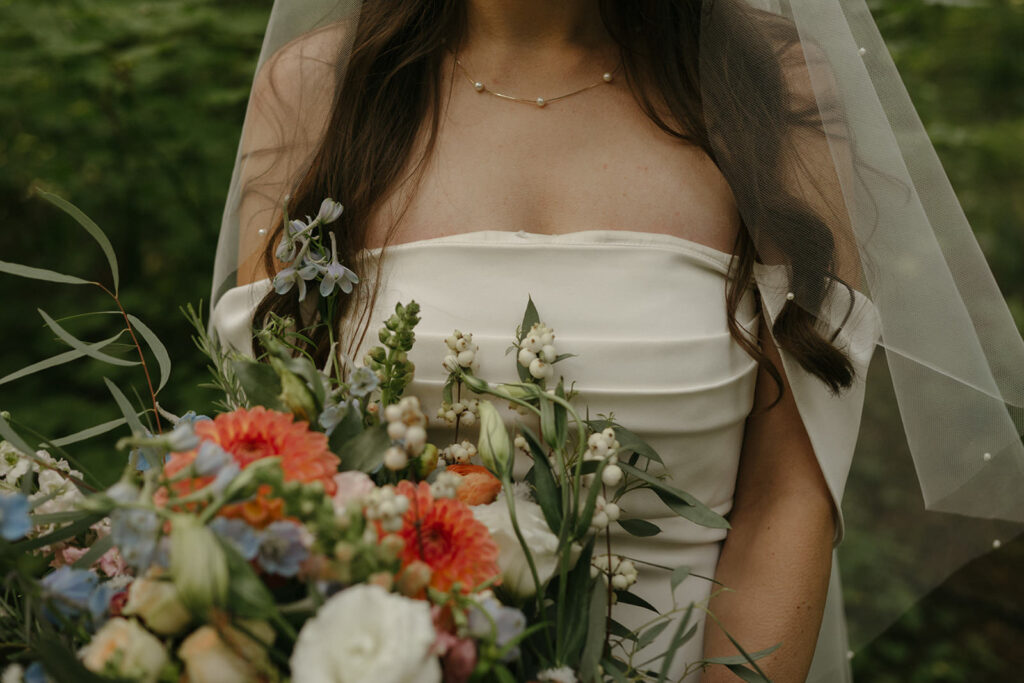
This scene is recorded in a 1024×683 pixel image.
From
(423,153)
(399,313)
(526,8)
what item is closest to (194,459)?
(399,313)

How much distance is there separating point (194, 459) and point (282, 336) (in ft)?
0.96

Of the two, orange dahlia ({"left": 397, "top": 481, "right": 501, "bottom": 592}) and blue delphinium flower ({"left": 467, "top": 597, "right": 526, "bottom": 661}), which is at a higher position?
orange dahlia ({"left": 397, "top": 481, "right": 501, "bottom": 592})

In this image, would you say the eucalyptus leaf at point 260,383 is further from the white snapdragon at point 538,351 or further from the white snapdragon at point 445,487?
the white snapdragon at point 538,351

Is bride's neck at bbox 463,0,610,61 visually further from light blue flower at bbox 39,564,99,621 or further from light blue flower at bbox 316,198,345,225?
light blue flower at bbox 39,564,99,621

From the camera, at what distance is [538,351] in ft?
2.93

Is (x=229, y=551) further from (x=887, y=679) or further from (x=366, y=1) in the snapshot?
(x=887, y=679)

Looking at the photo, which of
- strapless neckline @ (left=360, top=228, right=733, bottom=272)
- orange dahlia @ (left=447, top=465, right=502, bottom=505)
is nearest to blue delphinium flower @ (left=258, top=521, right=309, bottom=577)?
orange dahlia @ (left=447, top=465, right=502, bottom=505)

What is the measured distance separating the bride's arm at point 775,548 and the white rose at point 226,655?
0.80 meters

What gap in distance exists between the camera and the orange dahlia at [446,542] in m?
0.60

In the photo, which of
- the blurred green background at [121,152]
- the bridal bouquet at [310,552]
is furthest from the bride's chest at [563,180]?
the blurred green background at [121,152]

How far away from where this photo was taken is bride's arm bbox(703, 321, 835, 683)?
3.92 feet

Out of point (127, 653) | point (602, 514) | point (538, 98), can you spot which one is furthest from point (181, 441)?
point (538, 98)

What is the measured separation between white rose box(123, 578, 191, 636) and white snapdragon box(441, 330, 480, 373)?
42 cm

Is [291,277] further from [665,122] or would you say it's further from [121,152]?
[121,152]
